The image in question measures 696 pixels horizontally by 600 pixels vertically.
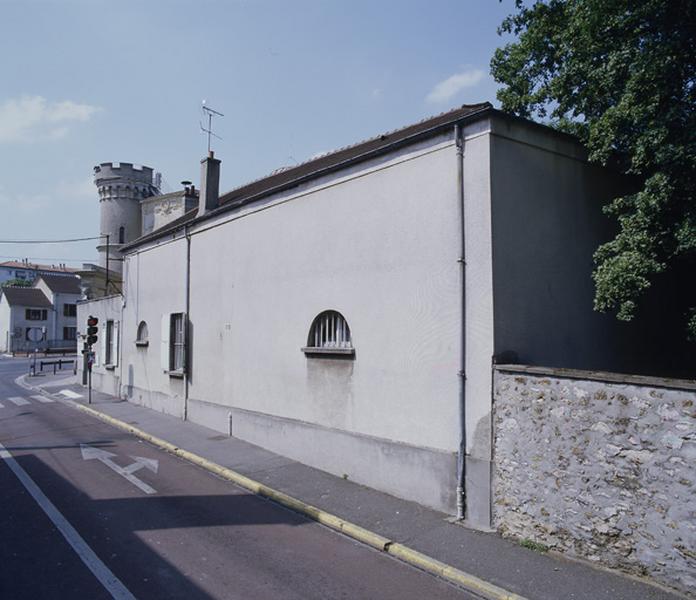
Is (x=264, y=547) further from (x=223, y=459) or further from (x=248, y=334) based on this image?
(x=248, y=334)

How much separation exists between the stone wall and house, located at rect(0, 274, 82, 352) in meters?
56.2

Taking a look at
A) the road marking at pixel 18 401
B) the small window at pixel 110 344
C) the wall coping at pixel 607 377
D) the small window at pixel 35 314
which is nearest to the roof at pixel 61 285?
the small window at pixel 35 314

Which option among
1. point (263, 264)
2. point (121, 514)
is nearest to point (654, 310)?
point (263, 264)

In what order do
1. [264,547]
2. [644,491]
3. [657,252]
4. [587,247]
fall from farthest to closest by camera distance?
[587,247]
[657,252]
[264,547]
[644,491]

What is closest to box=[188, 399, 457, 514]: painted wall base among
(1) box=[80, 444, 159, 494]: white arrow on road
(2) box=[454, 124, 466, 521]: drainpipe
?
(2) box=[454, 124, 466, 521]: drainpipe

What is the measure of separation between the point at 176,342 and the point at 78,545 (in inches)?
360

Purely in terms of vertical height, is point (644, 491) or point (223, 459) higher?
point (644, 491)

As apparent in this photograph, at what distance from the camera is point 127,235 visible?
38938mm

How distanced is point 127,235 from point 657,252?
3810cm

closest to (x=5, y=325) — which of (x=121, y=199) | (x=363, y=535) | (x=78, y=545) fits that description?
(x=121, y=199)

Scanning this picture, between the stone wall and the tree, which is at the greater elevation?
the tree

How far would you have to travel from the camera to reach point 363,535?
6.55 meters

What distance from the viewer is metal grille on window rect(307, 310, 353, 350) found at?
9.14m

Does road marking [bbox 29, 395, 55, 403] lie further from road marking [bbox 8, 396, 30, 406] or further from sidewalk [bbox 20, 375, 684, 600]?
sidewalk [bbox 20, 375, 684, 600]
